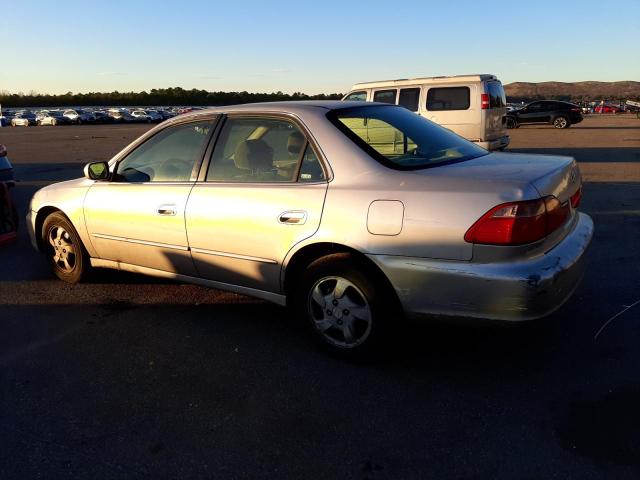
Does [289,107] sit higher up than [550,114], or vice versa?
[550,114]

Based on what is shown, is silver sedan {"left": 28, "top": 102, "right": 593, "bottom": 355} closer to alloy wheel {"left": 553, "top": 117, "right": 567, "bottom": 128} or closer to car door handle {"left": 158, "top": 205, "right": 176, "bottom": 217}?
car door handle {"left": 158, "top": 205, "right": 176, "bottom": 217}

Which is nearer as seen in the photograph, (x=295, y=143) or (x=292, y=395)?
(x=292, y=395)

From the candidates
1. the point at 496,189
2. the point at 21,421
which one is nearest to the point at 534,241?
the point at 496,189

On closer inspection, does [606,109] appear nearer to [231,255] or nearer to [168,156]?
[168,156]

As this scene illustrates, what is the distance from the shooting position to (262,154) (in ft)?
12.8

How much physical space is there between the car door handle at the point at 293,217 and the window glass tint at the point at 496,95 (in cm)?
980

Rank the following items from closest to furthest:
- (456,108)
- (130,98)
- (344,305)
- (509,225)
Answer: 1. (509,225)
2. (344,305)
3. (456,108)
4. (130,98)

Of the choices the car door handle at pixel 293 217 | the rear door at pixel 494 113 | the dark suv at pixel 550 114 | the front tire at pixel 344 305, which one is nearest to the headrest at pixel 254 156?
the car door handle at pixel 293 217

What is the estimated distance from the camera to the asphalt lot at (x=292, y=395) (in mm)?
2541

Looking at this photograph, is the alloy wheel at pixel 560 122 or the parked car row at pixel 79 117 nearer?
the alloy wheel at pixel 560 122

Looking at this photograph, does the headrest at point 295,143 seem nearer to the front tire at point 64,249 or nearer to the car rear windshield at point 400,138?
the car rear windshield at point 400,138

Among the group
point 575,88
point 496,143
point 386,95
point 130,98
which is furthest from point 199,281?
point 575,88

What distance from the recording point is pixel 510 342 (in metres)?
3.73

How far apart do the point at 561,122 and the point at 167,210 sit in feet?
99.5
